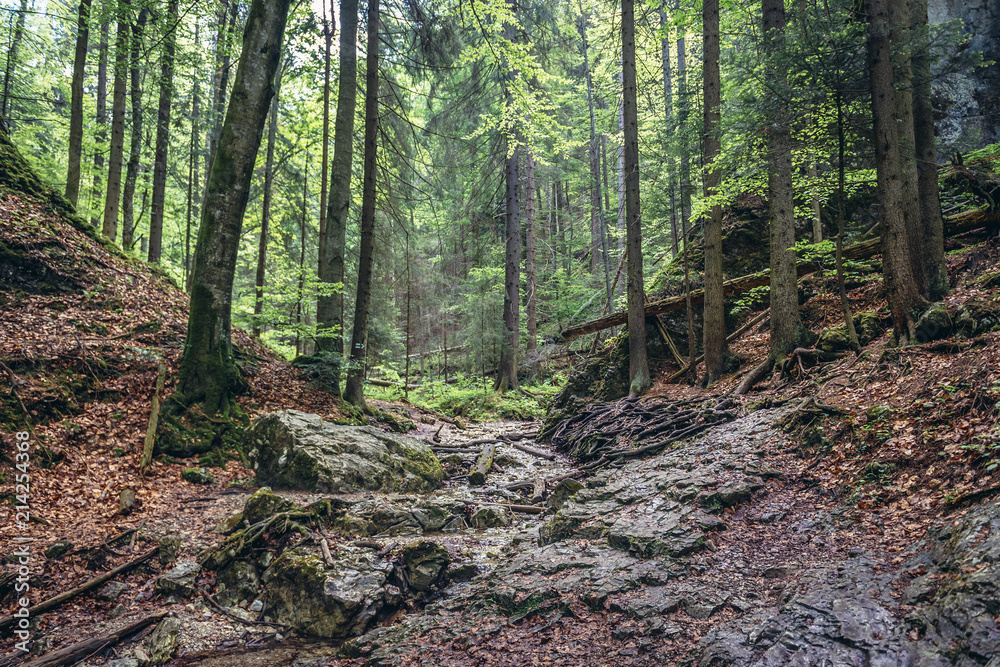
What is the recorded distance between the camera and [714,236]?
10164 millimetres

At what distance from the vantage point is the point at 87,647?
3605 mm

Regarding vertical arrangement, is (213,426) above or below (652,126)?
below

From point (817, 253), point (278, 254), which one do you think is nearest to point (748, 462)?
point (817, 253)

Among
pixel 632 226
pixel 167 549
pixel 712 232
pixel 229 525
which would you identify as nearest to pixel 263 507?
pixel 229 525

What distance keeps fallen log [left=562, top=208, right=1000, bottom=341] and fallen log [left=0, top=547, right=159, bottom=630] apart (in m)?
10.9

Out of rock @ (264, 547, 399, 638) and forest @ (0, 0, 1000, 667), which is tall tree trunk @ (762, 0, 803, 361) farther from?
rock @ (264, 547, 399, 638)

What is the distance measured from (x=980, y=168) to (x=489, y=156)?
15.4 metres

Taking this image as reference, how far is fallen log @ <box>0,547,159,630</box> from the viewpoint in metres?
3.67

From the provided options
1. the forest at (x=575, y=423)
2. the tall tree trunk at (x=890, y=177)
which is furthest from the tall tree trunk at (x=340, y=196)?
the tall tree trunk at (x=890, y=177)

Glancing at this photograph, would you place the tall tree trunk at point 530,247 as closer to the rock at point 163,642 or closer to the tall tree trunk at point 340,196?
the tall tree trunk at point 340,196

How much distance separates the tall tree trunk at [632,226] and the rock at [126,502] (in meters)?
9.81

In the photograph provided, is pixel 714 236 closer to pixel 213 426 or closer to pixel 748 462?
pixel 748 462

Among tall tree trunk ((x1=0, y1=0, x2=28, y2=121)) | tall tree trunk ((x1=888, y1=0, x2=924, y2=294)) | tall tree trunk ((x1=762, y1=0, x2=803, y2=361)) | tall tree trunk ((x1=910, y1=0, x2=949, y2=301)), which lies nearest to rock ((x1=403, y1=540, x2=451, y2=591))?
tall tree trunk ((x1=762, y1=0, x2=803, y2=361))

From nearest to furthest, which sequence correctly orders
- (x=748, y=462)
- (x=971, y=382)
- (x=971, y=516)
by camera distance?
(x=971, y=516), (x=971, y=382), (x=748, y=462)
